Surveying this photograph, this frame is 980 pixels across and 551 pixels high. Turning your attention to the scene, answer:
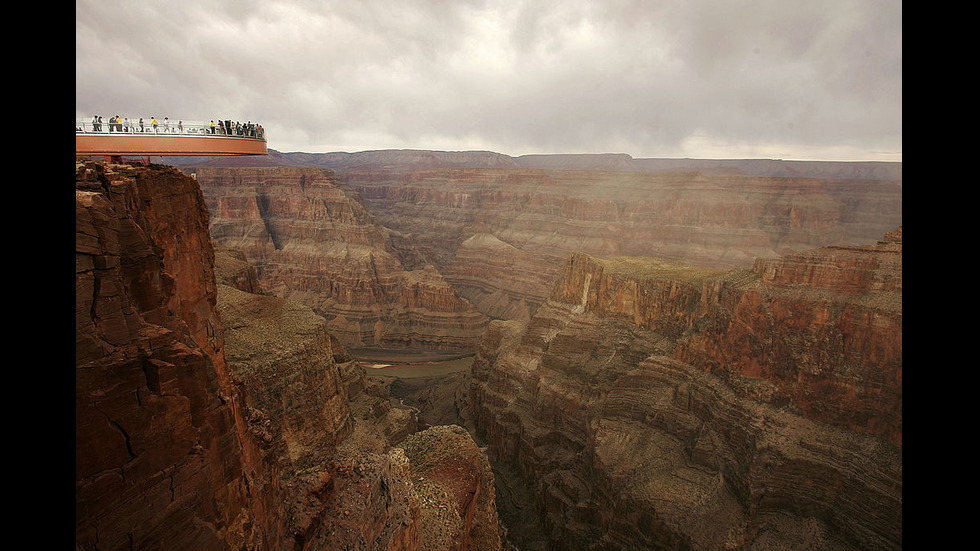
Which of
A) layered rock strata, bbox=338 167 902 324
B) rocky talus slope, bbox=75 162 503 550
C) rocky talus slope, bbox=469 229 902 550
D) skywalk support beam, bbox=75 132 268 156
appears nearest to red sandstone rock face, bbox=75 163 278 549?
rocky talus slope, bbox=75 162 503 550

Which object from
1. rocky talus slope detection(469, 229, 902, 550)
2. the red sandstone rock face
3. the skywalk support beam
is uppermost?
the skywalk support beam

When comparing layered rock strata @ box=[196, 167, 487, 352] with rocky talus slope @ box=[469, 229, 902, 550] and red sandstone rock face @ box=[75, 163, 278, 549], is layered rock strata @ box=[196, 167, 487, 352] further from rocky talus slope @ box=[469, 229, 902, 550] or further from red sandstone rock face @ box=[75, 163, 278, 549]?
red sandstone rock face @ box=[75, 163, 278, 549]

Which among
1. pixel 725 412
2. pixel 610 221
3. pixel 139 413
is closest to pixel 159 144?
pixel 139 413

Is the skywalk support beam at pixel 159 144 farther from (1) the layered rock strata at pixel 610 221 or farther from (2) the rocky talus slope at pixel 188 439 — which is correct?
(1) the layered rock strata at pixel 610 221

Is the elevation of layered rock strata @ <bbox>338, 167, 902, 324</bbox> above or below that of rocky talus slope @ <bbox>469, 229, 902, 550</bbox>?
above

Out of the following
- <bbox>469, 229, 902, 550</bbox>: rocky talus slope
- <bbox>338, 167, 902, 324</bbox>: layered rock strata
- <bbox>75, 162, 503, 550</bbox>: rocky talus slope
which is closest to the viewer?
<bbox>75, 162, 503, 550</bbox>: rocky talus slope

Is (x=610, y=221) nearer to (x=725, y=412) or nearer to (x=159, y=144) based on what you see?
(x=725, y=412)

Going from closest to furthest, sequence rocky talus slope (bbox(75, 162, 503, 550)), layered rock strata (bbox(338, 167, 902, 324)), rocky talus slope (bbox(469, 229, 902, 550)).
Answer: rocky talus slope (bbox(75, 162, 503, 550))
rocky talus slope (bbox(469, 229, 902, 550))
layered rock strata (bbox(338, 167, 902, 324))
